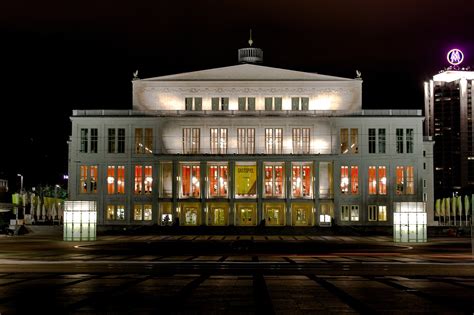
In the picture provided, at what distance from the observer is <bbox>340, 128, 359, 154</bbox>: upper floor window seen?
103625 mm

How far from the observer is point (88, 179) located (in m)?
104

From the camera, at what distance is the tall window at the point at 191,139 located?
104 meters

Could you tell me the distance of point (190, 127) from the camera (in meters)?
104

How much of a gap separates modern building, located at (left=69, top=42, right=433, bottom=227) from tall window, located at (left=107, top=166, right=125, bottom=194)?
0.13m

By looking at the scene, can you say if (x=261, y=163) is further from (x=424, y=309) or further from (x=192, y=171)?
(x=424, y=309)

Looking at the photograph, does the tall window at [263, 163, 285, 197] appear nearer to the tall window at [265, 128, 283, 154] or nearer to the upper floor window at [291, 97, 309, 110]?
the tall window at [265, 128, 283, 154]

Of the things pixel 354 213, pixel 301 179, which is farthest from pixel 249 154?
pixel 354 213

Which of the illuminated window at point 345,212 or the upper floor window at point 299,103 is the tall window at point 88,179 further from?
the illuminated window at point 345,212

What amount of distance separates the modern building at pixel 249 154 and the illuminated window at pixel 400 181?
0.13 m

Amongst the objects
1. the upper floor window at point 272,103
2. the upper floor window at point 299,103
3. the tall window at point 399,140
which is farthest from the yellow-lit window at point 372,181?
the upper floor window at point 272,103

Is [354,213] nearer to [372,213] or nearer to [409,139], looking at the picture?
[372,213]

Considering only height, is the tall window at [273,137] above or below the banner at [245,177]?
above

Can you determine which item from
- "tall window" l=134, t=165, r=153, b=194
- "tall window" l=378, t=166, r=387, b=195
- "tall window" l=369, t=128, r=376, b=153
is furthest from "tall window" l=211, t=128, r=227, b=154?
"tall window" l=378, t=166, r=387, b=195

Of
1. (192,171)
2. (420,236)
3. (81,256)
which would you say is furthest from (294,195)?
(81,256)
